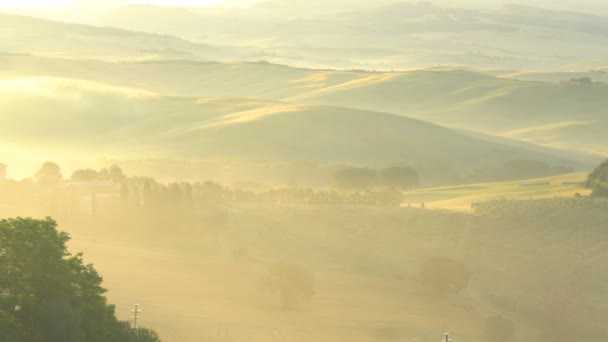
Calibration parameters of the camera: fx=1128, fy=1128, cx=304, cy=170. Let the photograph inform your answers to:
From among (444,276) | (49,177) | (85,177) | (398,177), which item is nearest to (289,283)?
(444,276)

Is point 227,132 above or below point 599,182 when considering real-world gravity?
above

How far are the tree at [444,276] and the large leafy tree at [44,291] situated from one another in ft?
69.2

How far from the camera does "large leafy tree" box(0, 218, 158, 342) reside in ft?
77.0

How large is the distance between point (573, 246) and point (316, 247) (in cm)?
1134

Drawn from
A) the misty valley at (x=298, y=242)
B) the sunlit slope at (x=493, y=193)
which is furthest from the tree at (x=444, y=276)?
the sunlit slope at (x=493, y=193)

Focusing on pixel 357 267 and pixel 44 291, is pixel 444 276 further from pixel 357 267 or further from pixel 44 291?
pixel 44 291

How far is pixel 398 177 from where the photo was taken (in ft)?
255

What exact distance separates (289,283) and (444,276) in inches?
272

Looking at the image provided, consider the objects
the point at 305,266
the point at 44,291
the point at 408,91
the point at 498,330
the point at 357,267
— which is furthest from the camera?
the point at 408,91

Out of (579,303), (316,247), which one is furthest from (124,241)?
(579,303)

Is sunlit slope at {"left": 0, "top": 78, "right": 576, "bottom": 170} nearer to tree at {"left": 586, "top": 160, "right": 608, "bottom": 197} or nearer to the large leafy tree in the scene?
tree at {"left": 586, "top": 160, "right": 608, "bottom": 197}

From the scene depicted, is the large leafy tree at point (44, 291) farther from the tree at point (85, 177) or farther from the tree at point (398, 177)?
the tree at point (398, 177)

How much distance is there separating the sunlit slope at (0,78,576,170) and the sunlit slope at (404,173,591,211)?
23.8 m

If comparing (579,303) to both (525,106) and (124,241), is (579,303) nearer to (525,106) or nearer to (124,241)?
(124,241)
